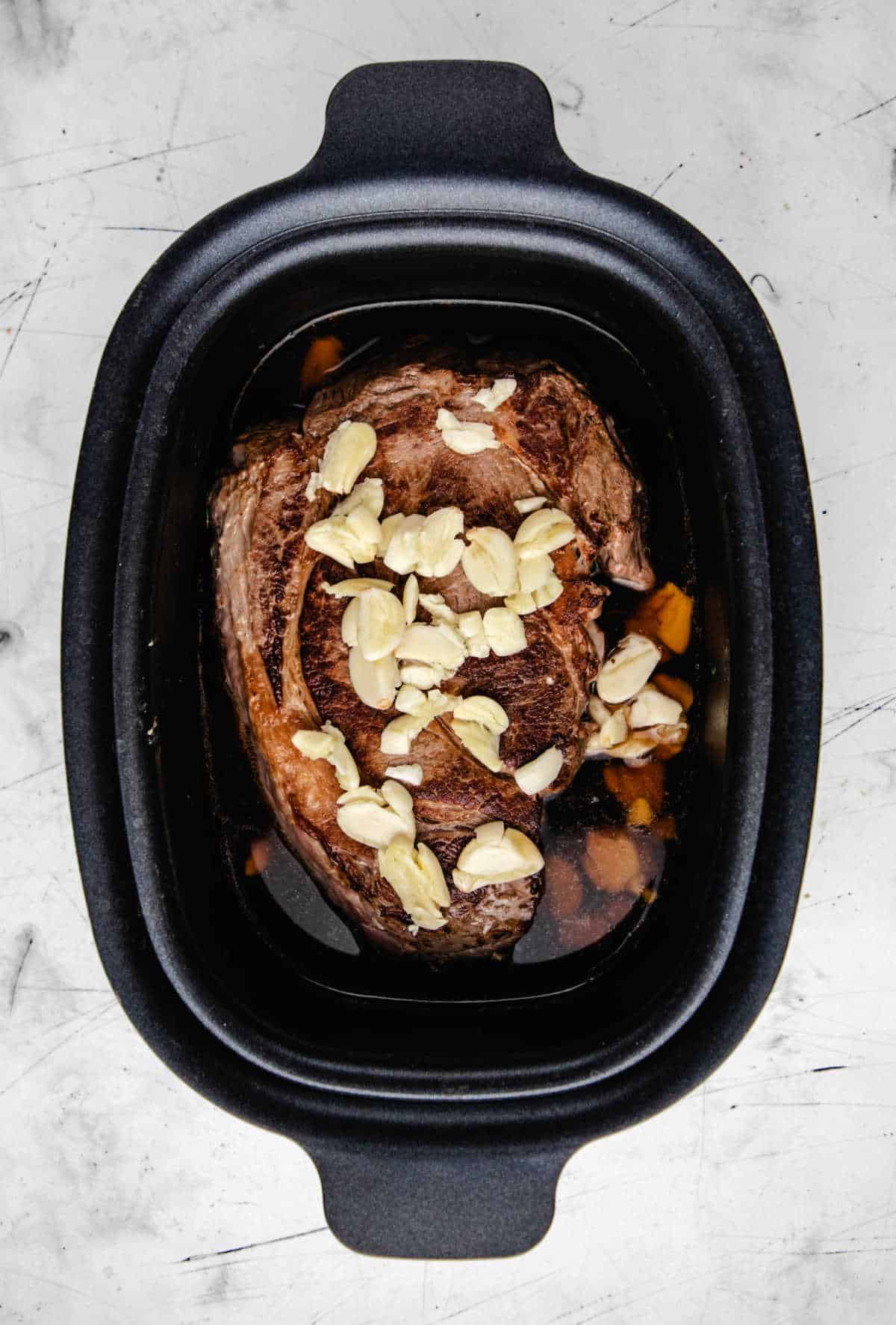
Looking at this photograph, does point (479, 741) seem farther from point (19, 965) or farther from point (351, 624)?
point (19, 965)

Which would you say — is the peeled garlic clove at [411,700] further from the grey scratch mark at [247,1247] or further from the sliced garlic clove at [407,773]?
the grey scratch mark at [247,1247]

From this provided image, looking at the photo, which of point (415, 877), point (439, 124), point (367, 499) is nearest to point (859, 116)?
point (439, 124)

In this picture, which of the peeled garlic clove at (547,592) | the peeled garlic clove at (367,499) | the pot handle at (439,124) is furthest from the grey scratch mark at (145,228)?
the peeled garlic clove at (547,592)

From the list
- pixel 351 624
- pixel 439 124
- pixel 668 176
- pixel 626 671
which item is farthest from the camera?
pixel 668 176

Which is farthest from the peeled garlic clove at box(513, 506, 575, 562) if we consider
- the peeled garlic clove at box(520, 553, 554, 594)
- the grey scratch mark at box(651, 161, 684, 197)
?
the grey scratch mark at box(651, 161, 684, 197)

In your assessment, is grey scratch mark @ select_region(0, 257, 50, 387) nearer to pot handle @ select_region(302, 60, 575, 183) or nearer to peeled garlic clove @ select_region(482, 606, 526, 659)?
pot handle @ select_region(302, 60, 575, 183)
